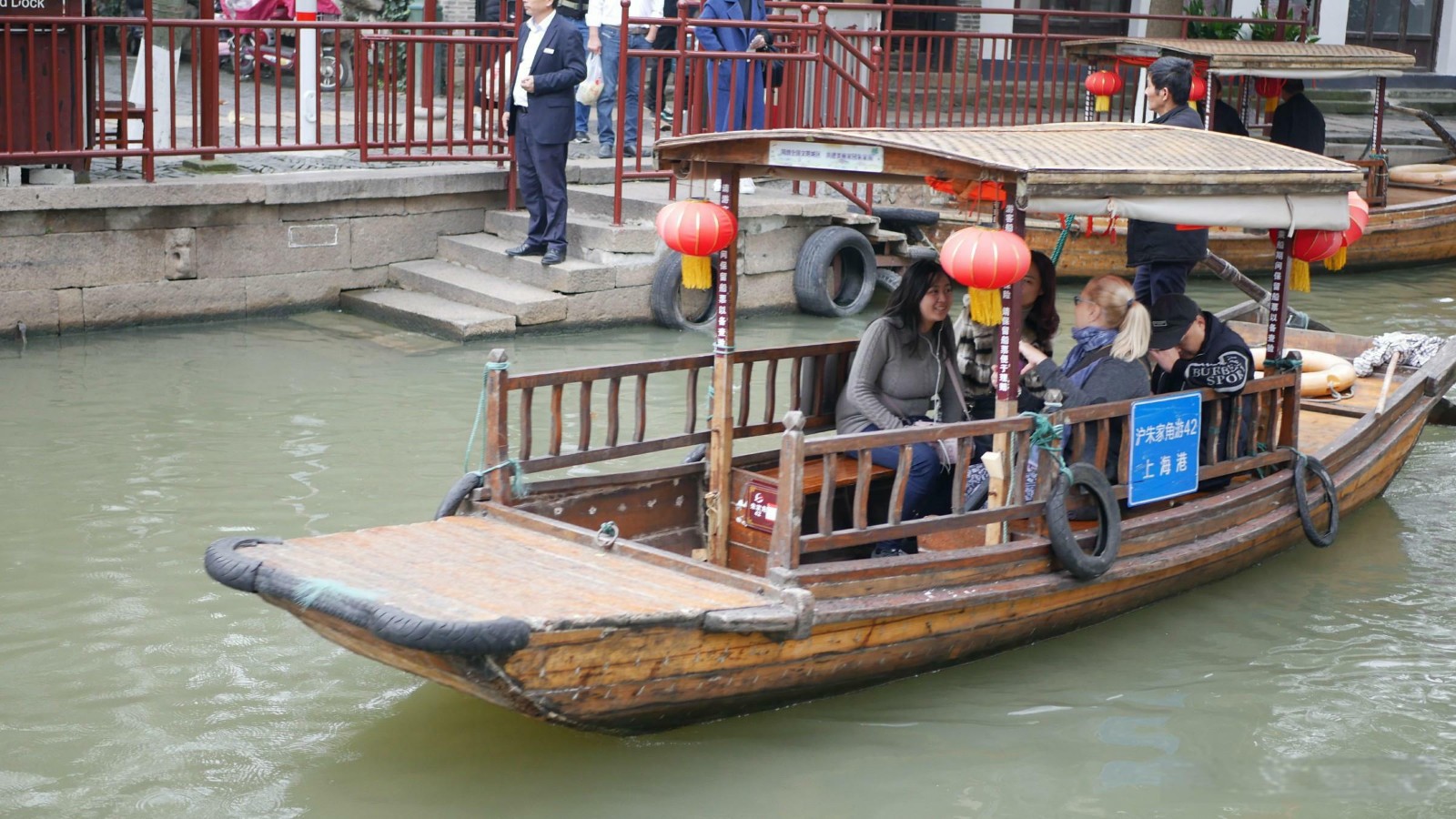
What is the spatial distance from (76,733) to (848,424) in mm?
3003

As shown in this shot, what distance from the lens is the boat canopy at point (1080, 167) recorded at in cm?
512

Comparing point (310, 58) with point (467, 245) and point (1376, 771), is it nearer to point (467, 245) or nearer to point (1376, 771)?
point (467, 245)

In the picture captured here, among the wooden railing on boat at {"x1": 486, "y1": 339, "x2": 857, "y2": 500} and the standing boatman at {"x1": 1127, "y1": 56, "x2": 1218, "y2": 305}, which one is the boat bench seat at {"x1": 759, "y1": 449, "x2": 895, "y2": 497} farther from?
the standing boatman at {"x1": 1127, "y1": 56, "x2": 1218, "y2": 305}

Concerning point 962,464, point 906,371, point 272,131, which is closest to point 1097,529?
point 962,464

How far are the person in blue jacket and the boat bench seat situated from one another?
532cm

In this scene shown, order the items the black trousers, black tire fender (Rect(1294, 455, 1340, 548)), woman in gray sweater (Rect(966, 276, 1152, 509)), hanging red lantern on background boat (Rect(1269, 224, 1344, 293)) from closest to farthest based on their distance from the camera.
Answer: woman in gray sweater (Rect(966, 276, 1152, 509))
hanging red lantern on background boat (Rect(1269, 224, 1344, 293))
black tire fender (Rect(1294, 455, 1340, 548))
the black trousers

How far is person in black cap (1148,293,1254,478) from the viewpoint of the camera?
6363 millimetres

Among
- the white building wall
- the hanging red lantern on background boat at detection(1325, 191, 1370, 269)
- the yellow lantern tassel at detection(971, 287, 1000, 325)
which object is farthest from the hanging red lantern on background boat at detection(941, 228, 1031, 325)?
the white building wall

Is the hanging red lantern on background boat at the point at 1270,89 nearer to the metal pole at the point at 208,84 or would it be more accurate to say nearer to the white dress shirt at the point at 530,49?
the white dress shirt at the point at 530,49

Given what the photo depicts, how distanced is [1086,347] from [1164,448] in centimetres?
50

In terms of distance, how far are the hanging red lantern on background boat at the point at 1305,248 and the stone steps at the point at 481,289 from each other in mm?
5366

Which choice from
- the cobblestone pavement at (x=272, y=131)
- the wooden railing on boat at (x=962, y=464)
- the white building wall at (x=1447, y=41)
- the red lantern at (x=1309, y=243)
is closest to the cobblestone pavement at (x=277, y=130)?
the cobblestone pavement at (x=272, y=131)

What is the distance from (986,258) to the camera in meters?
4.92

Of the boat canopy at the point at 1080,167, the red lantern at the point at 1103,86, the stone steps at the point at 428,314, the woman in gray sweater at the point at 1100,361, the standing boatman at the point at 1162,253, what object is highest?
the red lantern at the point at 1103,86
